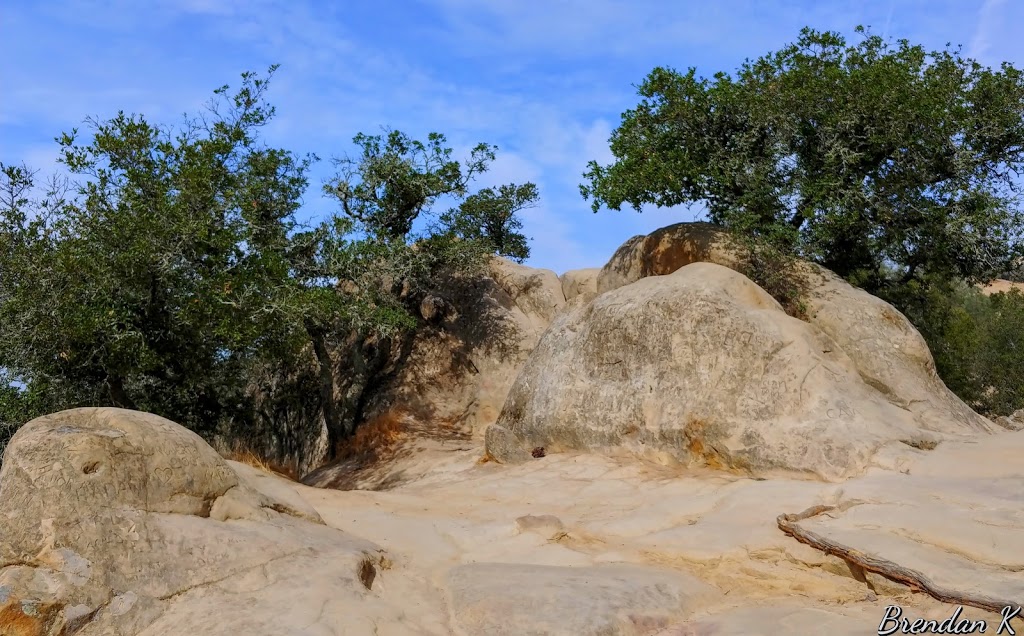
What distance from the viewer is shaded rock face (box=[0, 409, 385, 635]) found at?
221 inches

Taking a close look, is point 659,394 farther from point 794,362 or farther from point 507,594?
point 507,594

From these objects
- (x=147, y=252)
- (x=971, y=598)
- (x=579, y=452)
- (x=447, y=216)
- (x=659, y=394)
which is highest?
(x=447, y=216)

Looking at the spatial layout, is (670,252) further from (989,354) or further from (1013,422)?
(989,354)

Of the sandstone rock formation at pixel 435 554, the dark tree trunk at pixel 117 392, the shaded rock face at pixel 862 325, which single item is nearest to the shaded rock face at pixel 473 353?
the shaded rock face at pixel 862 325

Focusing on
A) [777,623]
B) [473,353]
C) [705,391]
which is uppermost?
[473,353]

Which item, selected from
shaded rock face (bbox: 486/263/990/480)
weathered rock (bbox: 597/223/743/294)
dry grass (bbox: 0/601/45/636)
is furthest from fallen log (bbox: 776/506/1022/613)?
weathered rock (bbox: 597/223/743/294)

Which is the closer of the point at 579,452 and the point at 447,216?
the point at 579,452

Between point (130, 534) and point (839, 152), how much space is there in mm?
12291

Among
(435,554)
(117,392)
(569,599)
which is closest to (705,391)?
(435,554)

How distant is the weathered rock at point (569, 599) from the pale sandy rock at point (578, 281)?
10281mm

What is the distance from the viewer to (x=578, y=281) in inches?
700

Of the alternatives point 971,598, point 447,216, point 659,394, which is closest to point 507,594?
point 971,598

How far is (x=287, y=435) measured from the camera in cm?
1827

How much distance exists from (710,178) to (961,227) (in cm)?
402
